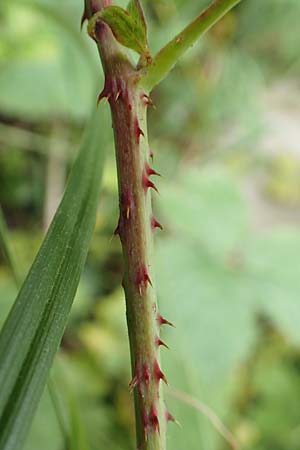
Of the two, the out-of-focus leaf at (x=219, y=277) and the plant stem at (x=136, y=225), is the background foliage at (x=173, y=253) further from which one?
the plant stem at (x=136, y=225)

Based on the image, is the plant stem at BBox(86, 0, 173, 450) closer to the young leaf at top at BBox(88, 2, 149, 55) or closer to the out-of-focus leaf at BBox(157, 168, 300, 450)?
the young leaf at top at BBox(88, 2, 149, 55)

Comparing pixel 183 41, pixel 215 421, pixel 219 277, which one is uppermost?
pixel 219 277

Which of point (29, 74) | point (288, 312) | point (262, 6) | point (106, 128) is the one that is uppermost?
point (262, 6)

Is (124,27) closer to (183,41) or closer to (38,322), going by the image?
(183,41)

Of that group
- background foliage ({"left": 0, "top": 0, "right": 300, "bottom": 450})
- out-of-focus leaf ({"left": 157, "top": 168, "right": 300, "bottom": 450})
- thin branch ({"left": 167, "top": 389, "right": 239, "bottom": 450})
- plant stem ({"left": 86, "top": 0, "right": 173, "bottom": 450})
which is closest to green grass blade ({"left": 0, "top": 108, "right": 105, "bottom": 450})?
plant stem ({"left": 86, "top": 0, "right": 173, "bottom": 450})

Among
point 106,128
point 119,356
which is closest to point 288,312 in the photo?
point 119,356

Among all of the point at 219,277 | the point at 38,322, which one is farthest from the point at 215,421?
the point at 219,277

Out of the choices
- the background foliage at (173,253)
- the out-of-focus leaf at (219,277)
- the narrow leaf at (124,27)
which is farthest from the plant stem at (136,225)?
the out-of-focus leaf at (219,277)

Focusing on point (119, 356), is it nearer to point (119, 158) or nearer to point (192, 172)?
point (192, 172)
